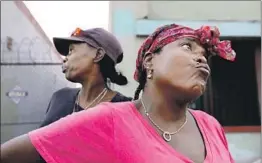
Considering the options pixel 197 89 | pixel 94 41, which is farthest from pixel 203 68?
pixel 94 41

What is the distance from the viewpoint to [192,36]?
1558 millimetres

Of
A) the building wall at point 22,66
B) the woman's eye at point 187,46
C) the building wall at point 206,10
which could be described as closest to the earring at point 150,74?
the woman's eye at point 187,46

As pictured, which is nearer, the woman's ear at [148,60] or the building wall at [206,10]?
the woman's ear at [148,60]

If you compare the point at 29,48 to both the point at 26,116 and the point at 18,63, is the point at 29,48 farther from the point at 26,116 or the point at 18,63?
the point at 26,116

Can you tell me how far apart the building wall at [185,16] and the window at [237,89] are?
209 mm

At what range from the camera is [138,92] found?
174 cm

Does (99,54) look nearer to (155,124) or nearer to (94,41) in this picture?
(94,41)

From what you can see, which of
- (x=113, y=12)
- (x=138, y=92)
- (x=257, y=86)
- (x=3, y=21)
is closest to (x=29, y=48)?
(x=3, y=21)

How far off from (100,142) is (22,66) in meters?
3.10

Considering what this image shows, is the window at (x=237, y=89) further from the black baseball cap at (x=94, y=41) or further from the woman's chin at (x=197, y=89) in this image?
the woman's chin at (x=197, y=89)

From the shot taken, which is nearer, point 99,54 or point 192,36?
point 192,36

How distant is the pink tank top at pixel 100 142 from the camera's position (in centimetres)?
137

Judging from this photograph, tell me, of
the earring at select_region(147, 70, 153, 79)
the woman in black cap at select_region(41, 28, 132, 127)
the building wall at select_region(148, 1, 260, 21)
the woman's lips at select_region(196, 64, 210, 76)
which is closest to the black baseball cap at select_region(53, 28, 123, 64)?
the woman in black cap at select_region(41, 28, 132, 127)

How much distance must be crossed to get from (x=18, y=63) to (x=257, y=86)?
2431 millimetres
